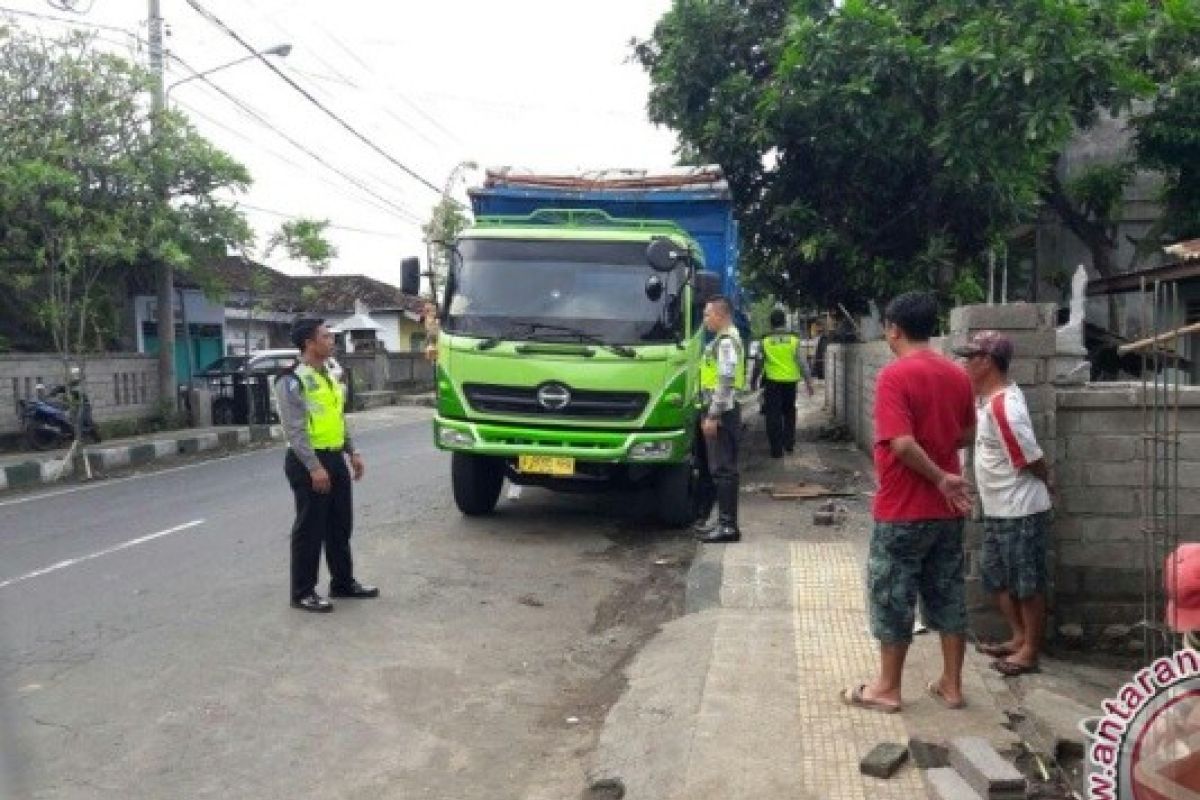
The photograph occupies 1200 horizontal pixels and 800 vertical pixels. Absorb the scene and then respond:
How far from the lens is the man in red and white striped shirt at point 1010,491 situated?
5285 mm

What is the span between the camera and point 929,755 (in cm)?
403

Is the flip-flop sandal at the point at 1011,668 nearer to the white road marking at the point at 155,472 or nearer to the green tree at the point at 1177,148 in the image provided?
the white road marking at the point at 155,472

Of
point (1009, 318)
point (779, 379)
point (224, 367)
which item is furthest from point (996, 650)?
point (224, 367)

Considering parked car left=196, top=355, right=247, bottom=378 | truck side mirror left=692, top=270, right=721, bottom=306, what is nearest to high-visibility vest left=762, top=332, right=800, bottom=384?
truck side mirror left=692, top=270, right=721, bottom=306

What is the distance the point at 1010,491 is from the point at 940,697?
1152 millimetres

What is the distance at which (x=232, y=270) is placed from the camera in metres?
28.6

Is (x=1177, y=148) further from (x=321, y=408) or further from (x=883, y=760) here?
(x=883, y=760)

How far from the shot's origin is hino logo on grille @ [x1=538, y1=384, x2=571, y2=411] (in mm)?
8750

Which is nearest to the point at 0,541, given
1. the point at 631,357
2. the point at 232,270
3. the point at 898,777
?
the point at 631,357

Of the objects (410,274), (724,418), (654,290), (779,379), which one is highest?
(410,274)

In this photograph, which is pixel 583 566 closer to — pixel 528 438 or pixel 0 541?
pixel 528 438

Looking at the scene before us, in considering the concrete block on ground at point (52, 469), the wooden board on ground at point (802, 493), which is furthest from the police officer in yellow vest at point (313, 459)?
the concrete block on ground at point (52, 469)

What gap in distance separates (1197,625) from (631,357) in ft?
20.4

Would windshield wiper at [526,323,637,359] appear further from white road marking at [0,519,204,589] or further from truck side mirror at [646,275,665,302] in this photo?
white road marking at [0,519,204,589]
